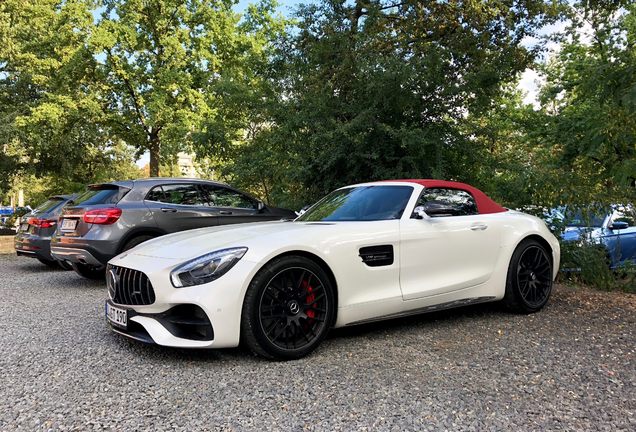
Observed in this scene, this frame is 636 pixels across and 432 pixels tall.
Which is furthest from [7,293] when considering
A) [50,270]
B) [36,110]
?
[36,110]

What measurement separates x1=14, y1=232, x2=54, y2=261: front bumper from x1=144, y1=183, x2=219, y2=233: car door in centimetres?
271

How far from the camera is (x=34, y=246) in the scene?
29.0 ft

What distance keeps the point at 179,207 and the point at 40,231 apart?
3.13 meters

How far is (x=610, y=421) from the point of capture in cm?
271

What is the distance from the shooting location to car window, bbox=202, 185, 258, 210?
26.1ft

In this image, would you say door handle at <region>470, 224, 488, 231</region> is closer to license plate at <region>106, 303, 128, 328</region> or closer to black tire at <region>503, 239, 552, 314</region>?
black tire at <region>503, 239, 552, 314</region>

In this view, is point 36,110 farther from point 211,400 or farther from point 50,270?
point 211,400

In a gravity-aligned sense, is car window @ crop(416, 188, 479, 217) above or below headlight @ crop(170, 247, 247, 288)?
above

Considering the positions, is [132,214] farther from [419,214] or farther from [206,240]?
[419,214]

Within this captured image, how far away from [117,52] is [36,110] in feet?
13.2

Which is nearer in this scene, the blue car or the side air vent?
the side air vent

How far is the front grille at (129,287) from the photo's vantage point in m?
3.63

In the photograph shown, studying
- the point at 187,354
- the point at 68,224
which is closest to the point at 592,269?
the point at 187,354

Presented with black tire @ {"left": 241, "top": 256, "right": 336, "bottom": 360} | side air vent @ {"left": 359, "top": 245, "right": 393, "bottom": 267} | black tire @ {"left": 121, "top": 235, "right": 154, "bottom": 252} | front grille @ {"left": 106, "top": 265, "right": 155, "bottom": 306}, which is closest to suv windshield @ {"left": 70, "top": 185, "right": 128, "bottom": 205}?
black tire @ {"left": 121, "top": 235, "right": 154, "bottom": 252}
